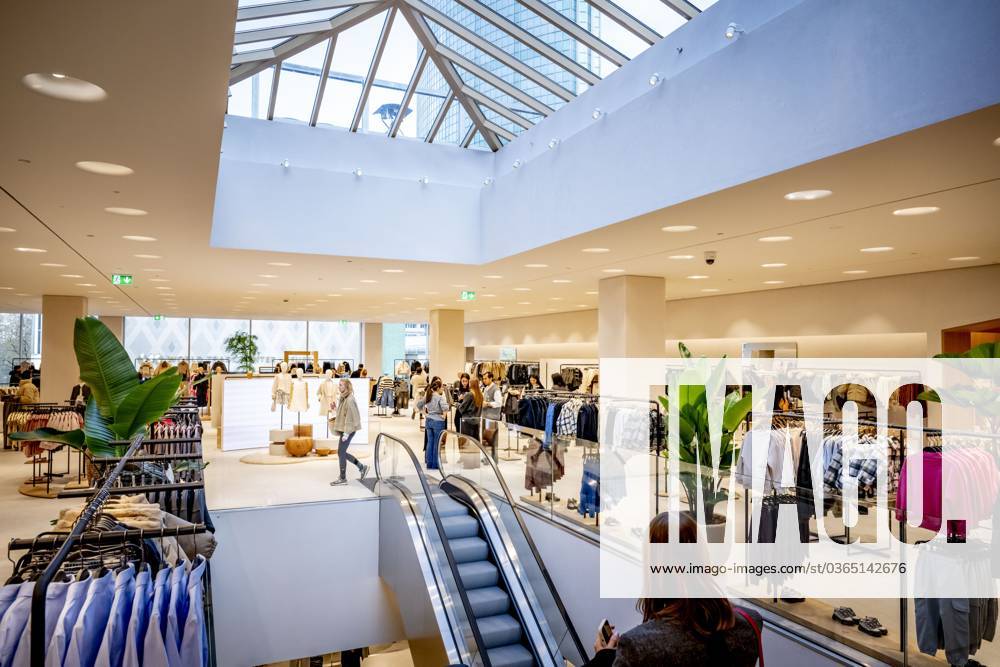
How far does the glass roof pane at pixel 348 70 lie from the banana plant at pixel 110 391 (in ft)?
18.0

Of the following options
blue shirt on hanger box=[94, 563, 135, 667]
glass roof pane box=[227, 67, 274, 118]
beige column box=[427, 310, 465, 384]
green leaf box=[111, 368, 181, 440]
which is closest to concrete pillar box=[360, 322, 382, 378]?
beige column box=[427, 310, 465, 384]

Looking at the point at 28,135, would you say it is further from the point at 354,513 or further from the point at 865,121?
the point at 354,513

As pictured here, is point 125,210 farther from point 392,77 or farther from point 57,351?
point 57,351

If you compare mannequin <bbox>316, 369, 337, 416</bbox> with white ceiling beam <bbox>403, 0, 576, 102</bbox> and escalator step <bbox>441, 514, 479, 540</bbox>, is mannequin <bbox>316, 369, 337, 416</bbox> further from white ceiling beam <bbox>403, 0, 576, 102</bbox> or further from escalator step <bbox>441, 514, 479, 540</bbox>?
white ceiling beam <bbox>403, 0, 576, 102</bbox>

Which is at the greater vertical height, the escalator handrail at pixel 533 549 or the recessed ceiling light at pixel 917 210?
the recessed ceiling light at pixel 917 210

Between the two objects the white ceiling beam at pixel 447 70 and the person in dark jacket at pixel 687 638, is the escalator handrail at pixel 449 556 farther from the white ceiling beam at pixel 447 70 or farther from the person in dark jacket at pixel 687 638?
the white ceiling beam at pixel 447 70

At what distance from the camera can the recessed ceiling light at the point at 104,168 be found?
5.59 metres

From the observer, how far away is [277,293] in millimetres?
17875

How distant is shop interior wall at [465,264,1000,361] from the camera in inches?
432

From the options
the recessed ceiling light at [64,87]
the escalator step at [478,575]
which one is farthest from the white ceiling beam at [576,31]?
the escalator step at [478,575]

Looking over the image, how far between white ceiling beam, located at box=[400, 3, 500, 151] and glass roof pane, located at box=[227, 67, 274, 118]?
89.3 inches

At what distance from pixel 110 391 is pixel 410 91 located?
23.3 ft

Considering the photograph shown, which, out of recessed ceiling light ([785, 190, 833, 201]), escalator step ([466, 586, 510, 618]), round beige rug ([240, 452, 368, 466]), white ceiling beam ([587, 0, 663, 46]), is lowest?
escalator step ([466, 586, 510, 618])

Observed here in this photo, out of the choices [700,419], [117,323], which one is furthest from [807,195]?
[117,323]
